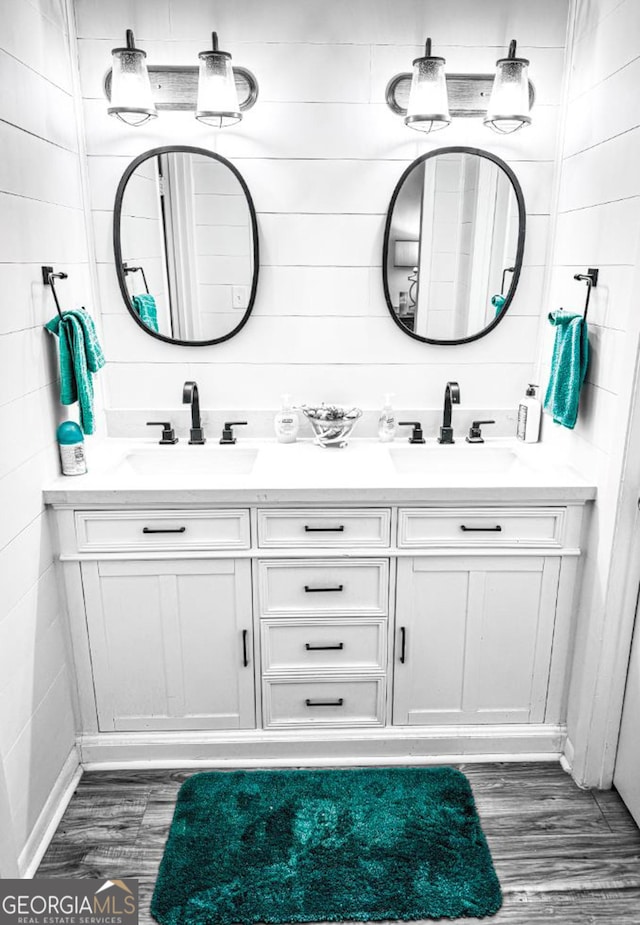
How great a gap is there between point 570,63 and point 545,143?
0.24 m

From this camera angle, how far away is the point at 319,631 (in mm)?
2125

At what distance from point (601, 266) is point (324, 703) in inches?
63.0

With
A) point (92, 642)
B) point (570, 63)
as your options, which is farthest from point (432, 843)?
point (570, 63)

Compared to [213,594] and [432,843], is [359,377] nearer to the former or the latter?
[213,594]

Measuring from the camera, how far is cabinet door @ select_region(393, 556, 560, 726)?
2082 millimetres

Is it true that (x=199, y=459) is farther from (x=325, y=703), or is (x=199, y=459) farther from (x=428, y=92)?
(x=428, y=92)

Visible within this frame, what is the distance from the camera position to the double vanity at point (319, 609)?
2.01 meters

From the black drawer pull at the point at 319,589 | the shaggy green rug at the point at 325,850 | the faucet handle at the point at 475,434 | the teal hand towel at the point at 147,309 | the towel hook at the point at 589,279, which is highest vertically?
the towel hook at the point at 589,279

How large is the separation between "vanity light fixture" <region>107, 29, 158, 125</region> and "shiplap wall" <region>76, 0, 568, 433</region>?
134mm

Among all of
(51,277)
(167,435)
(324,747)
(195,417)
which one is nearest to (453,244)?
(195,417)

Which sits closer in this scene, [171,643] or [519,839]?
[519,839]

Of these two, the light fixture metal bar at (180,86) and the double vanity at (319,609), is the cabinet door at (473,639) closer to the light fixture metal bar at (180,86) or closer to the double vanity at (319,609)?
the double vanity at (319,609)

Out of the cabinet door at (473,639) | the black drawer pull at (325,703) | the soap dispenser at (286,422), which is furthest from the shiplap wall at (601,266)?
the soap dispenser at (286,422)

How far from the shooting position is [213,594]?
2.08 m
